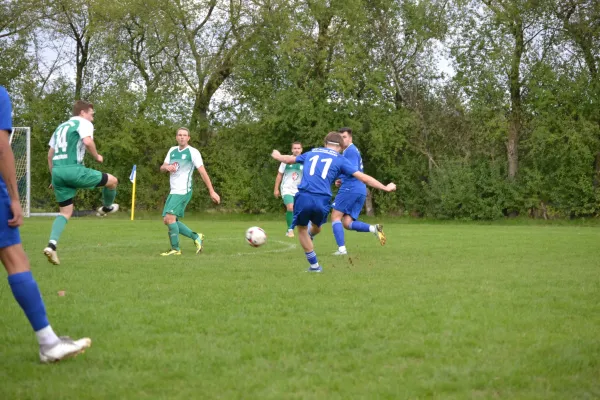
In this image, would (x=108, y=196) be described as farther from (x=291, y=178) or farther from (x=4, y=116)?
(x=291, y=178)

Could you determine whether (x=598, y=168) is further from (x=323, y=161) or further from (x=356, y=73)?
(x=323, y=161)

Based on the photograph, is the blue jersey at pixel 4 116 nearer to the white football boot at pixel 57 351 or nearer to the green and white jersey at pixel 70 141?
the white football boot at pixel 57 351

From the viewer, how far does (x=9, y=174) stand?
427cm

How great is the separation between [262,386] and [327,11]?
28.8 m

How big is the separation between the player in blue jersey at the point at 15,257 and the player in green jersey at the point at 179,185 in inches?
274

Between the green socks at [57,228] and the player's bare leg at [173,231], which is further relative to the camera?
the player's bare leg at [173,231]

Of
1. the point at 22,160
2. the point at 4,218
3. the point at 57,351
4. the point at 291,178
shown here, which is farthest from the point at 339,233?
the point at 22,160

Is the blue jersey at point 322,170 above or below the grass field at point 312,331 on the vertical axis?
above

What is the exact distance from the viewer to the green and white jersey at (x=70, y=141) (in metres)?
9.66

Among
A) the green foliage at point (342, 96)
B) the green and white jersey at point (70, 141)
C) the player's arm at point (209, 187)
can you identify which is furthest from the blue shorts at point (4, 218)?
the green foliage at point (342, 96)

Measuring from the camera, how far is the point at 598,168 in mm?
27922

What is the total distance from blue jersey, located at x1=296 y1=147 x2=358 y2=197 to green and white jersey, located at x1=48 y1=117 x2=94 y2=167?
10.0 feet

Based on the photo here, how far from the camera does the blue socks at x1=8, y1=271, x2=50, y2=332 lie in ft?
14.5

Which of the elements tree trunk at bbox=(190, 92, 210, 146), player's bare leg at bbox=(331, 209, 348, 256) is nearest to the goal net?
tree trunk at bbox=(190, 92, 210, 146)
